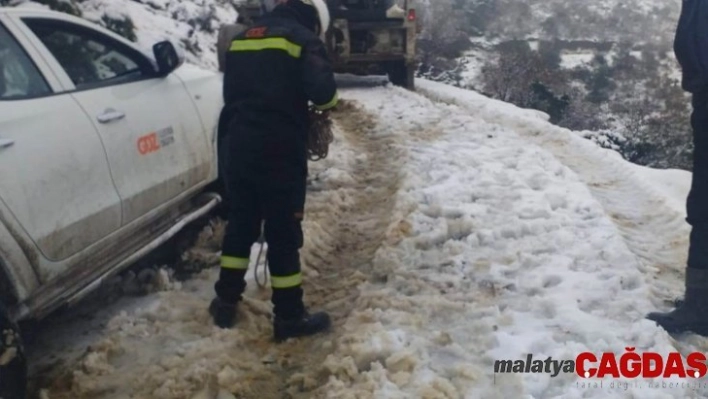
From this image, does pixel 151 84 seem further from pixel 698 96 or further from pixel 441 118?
pixel 441 118

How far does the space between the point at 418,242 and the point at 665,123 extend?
15.2 meters

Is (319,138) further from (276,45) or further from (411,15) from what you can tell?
(411,15)

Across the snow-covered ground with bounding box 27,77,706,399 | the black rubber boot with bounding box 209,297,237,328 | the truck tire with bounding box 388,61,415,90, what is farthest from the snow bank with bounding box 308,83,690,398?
the truck tire with bounding box 388,61,415,90

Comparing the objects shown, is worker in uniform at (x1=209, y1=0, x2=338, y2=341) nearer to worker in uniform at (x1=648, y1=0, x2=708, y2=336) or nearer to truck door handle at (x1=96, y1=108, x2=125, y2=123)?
truck door handle at (x1=96, y1=108, x2=125, y2=123)

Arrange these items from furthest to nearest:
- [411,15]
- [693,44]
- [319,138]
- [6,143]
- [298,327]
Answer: [411,15], [319,138], [298,327], [693,44], [6,143]

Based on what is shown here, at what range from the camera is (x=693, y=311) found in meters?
3.67

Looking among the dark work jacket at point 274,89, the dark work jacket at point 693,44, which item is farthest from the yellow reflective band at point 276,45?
the dark work jacket at point 693,44

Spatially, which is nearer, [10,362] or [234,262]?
[10,362]

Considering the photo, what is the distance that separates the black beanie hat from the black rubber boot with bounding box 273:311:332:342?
1556 millimetres

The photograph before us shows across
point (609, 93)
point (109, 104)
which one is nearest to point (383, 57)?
point (109, 104)

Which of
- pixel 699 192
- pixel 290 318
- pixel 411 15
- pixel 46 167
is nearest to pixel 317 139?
pixel 290 318

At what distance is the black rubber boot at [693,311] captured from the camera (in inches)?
A: 143

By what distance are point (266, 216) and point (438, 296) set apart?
3.62ft

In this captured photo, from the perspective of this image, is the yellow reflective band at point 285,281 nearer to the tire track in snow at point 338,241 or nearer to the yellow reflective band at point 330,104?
the tire track in snow at point 338,241
